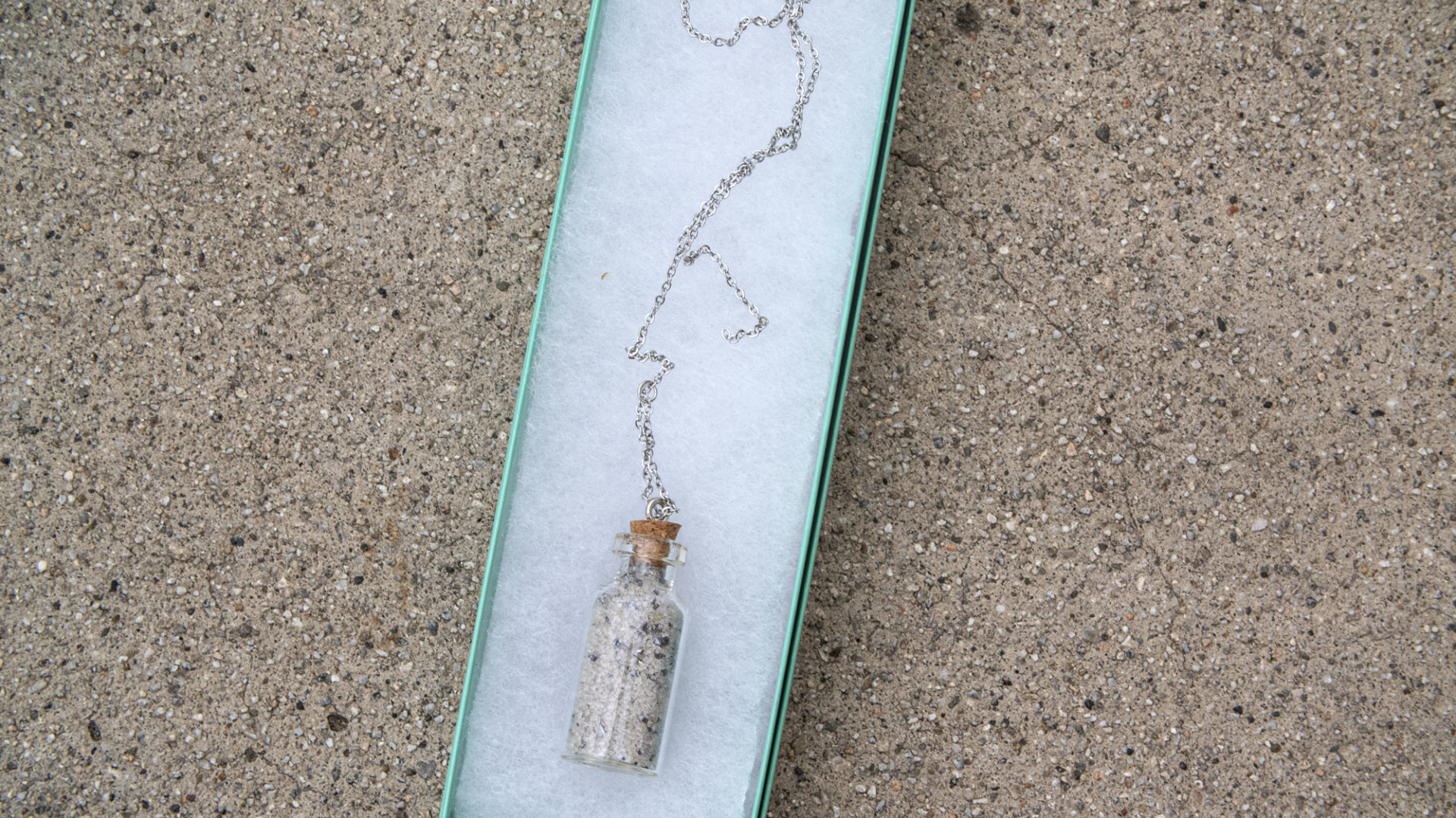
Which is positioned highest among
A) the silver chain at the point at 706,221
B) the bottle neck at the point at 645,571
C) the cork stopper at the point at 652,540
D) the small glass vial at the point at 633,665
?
the silver chain at the point at 706,221

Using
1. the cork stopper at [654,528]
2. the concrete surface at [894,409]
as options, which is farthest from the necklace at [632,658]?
the concrete surface at [894,409]

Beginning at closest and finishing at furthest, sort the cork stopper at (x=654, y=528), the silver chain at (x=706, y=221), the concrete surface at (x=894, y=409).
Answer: the cork stopper at (x=654, y=528) → the silver chain at (x=706, y=221) → the concrete surface at (x=894, y=409)

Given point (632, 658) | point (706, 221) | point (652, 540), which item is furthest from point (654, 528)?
point (706, 221)

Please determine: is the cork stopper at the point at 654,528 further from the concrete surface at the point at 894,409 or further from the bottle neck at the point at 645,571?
the concrete surface at the point at 894,409

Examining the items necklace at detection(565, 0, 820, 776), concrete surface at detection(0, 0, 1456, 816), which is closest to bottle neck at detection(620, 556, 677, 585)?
necklace at detection(565, 0, 820, 776)

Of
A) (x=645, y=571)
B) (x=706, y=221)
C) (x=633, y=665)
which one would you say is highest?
(x=706, y=221)

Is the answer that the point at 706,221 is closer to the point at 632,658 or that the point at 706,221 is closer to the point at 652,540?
the point at 652,540
